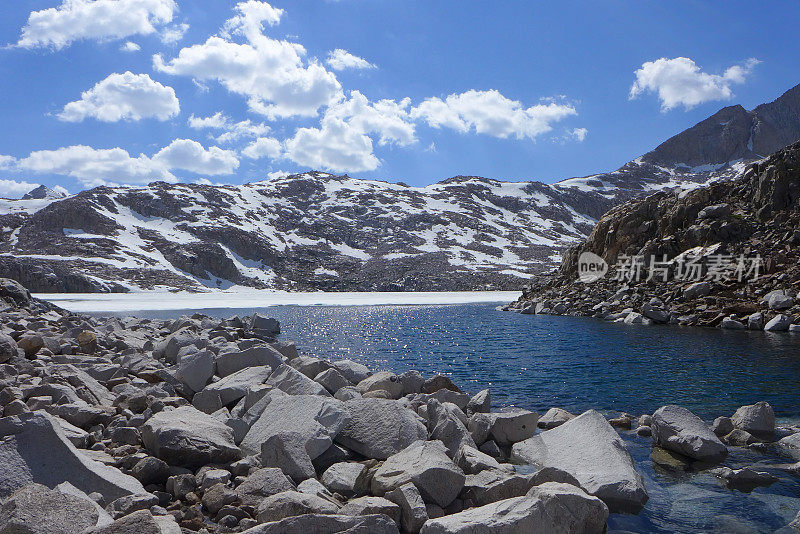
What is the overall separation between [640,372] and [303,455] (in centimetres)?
1614

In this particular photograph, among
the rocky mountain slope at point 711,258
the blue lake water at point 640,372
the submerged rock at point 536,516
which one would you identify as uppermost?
the rocky mountain slope at point 711,258

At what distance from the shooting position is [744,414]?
11516mm

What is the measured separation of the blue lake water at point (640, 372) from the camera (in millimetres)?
7879

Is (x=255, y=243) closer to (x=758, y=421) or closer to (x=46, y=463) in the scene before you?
(x=758, y=421)

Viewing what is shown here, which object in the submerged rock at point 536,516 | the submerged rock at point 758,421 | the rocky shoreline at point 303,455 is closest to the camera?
the submerged rock at point 536,516

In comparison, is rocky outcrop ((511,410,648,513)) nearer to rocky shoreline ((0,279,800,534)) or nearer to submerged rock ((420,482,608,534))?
rocky shoreline ((0,279,800,534))

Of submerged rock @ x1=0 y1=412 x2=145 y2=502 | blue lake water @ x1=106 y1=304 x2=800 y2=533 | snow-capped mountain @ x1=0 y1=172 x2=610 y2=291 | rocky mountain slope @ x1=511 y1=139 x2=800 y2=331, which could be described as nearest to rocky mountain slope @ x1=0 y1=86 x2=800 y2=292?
snow-capped mountain @ x1=0 y1=172 x2=610 y2=291

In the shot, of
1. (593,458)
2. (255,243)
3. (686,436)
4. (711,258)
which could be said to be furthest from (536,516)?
(255,243)

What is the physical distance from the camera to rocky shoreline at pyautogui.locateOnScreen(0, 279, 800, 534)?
5.86m

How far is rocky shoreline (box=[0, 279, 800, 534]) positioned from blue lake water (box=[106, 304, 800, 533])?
0.52 metres

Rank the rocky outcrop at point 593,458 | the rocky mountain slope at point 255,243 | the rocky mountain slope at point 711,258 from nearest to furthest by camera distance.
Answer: the rocky outcrop at point 593,458 < the rocky mountain slope at point 711,258 < the rocky mountain slope at point 255,243

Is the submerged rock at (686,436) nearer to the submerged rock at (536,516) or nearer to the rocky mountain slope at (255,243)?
the submerged rock at (536,516)

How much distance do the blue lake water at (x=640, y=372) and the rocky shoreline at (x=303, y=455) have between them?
52 cm

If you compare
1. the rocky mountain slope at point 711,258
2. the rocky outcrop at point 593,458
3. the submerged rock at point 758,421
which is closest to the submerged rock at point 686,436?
the submerged rock at point 758,421
